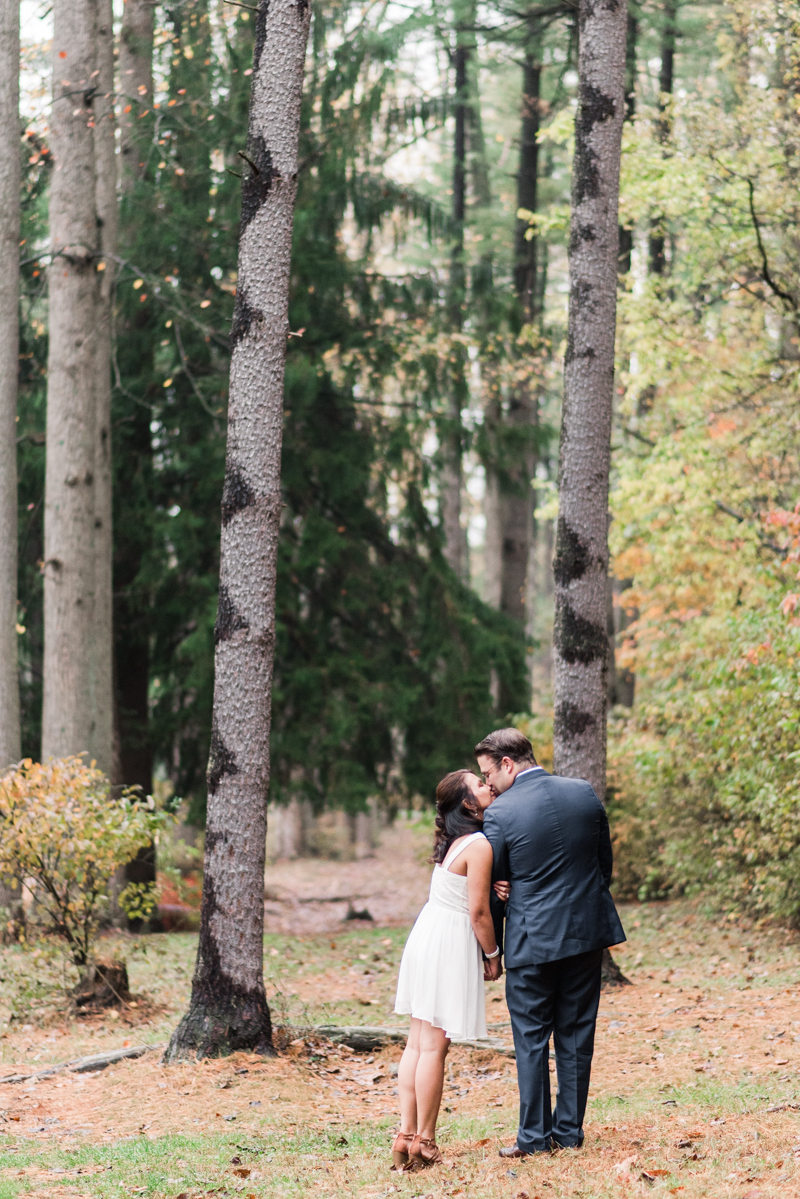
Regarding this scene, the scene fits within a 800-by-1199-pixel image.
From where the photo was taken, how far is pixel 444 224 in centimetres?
1535

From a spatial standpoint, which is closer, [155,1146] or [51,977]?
[155,1146]

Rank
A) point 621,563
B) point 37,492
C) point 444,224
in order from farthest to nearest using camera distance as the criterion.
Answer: point 621,563, point 444,224, point 37,492

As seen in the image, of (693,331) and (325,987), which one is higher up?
(693,331)

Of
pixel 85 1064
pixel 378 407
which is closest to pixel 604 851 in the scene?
pixel 85 1064

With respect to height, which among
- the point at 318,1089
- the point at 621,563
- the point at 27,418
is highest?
the point at 27,418

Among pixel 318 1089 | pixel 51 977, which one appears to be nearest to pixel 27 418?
pixel 51 977

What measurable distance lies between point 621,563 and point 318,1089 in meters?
11.8

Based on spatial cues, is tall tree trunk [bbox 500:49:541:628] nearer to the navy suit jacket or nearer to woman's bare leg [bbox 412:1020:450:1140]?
the navy suit jacket

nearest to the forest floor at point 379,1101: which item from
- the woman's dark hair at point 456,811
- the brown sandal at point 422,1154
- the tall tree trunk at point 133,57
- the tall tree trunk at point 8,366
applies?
the brown sandal at point 422,1154

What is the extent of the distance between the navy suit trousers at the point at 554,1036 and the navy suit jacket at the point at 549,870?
0.11 m

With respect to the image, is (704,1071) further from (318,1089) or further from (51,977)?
(51,977)

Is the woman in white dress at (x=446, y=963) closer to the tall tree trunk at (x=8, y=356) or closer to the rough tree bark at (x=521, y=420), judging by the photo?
the tall tree trunk at (x=8, y=356)

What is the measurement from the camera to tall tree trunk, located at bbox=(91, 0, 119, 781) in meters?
12.1

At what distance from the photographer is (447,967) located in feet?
15.5
